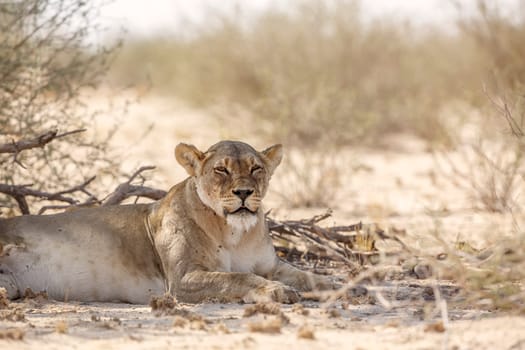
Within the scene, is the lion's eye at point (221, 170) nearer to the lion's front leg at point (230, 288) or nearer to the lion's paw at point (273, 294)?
the lion's front leg at point (230, 288)

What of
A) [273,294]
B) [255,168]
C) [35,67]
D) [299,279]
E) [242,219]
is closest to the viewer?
[273,294]

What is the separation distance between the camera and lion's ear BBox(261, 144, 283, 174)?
6285 mm

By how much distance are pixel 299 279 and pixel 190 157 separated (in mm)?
1097

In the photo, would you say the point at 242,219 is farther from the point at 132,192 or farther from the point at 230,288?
the point at 132,192

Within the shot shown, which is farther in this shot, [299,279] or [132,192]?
[132,192]

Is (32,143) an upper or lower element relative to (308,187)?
lower

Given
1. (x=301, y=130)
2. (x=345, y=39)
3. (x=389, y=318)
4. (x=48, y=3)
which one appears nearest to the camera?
(x=389, y=318)

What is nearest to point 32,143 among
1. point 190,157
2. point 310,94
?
point 190,157

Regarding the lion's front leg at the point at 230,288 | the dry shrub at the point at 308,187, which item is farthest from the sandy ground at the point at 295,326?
the dry shrub at the point at 308,187

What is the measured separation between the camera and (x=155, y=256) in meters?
6.15

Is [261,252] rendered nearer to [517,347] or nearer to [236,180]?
[236,180]

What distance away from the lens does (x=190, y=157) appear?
619cm

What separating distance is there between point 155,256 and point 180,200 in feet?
1.35

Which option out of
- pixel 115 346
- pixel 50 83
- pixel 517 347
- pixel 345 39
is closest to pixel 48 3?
pixel 50 83
